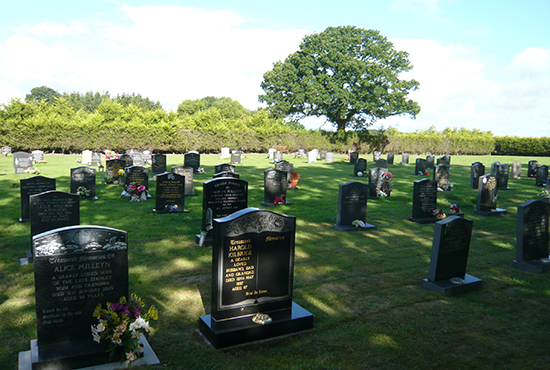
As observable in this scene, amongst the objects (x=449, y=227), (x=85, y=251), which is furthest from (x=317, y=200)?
(x=85, y=251)

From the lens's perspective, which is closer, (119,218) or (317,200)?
(119,218)

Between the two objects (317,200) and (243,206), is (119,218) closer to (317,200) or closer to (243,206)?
(243,206)

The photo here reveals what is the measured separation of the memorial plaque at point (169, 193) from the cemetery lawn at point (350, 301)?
2.21 ft

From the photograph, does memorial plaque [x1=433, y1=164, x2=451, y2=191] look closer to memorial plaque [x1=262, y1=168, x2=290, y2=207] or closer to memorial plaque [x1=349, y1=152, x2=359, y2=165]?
memorial plaque [x1=262, y1=168, x2=290, y2=207]

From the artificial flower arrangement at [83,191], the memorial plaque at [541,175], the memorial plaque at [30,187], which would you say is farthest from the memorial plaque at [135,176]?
the memorial plaque at [541,175]

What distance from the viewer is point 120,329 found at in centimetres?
404

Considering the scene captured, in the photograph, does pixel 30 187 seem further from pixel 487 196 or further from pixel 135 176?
pixel 487 196

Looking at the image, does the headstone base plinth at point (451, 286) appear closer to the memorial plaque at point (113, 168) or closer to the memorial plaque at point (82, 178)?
the memorial plaque at point (82, 178)

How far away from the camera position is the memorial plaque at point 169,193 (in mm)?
11773

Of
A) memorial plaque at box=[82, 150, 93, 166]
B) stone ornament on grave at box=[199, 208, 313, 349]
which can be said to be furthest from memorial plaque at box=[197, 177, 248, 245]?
memorial plaque at box=[82, 150, 93, 166]

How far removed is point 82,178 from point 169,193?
359 centimetres

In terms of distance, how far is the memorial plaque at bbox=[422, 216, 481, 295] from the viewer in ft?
21.1

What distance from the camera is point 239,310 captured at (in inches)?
192

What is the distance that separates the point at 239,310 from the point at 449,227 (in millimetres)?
3876
